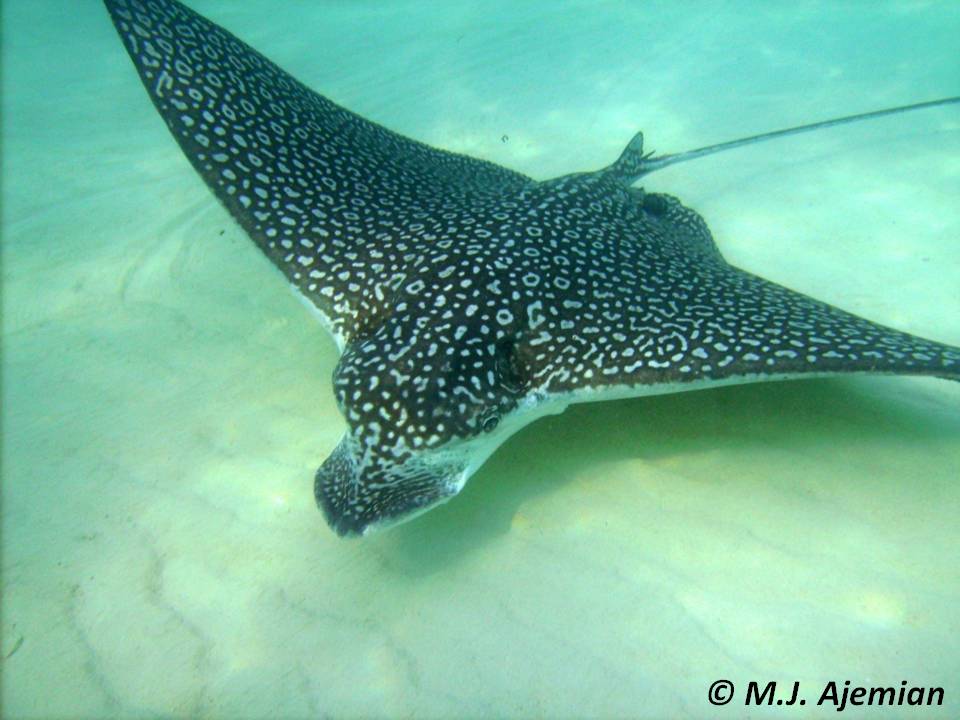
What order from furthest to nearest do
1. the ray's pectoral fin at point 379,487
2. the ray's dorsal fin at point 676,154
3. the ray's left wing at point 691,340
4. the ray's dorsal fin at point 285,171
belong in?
1. the ray's dorsal fin at point 676,154
2. the ray's dorsal fin at point 285,171
3. the ray's left wing at point 691,340
4. the ray's pectoral fin at point 379,487

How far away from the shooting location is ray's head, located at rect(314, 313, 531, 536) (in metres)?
2.74

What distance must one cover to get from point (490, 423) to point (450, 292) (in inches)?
30.0

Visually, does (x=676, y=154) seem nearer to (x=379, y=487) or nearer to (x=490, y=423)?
(x=490, y=423)

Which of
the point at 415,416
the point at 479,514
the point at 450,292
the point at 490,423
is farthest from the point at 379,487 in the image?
the point at 450,292

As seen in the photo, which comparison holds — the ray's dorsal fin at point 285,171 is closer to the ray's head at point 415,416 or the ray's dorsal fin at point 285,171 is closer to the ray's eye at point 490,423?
the ray's head at point 415,416

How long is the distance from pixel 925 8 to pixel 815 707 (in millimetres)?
13877

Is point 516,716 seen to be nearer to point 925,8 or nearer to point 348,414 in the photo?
point 348,414

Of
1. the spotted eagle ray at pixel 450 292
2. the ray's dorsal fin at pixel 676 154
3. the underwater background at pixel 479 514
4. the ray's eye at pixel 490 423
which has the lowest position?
the underwater background at pixel 479 514

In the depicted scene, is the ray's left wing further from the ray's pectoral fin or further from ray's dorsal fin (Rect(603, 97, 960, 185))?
ray's dorsal fin (Rect(603, 97, 960, 185))

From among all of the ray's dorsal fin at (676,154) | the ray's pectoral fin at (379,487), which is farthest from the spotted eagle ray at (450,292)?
the ray's dorsal fin at (676,154)

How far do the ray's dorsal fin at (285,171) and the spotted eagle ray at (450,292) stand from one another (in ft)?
0.05

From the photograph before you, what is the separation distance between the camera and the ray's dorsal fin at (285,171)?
3572 mm

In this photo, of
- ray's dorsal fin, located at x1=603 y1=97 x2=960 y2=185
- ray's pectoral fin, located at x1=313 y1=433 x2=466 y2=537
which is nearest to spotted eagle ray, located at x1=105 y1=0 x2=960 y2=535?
ray's pectoral fin, located at x1=313 y1=433 x2=466 y2=537

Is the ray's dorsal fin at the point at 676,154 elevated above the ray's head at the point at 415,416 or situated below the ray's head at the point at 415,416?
above
